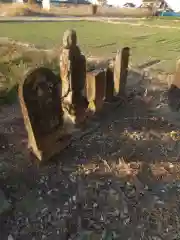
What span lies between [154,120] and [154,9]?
117ft

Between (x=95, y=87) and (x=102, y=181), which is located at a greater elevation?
(x=95, y=87)

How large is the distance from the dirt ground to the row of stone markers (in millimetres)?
310

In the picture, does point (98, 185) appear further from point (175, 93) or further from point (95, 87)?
point (175, 93)

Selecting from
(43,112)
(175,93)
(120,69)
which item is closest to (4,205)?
(43,112)

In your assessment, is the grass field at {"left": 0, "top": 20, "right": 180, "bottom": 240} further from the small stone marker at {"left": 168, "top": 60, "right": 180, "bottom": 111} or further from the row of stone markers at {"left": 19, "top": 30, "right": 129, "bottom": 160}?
the row of stone markers at {"left": 19, "top": 30, "right": 129, "bottom": 160}

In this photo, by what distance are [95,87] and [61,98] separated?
93 cm

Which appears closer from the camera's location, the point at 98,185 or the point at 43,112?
the point at 98,185

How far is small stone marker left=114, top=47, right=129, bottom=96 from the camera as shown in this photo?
723 centimetres

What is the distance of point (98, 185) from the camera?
475 centimetres

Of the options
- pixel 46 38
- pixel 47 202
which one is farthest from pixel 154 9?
pixel 47 202

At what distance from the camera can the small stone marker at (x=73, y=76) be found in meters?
5.65

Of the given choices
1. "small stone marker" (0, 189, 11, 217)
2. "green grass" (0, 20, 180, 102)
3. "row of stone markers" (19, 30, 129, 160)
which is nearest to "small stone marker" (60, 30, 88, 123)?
"row of stone markers" (19, 30, 129, 160)

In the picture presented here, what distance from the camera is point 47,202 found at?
442 centimetres

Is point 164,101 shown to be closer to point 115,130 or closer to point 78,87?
point 115,130
